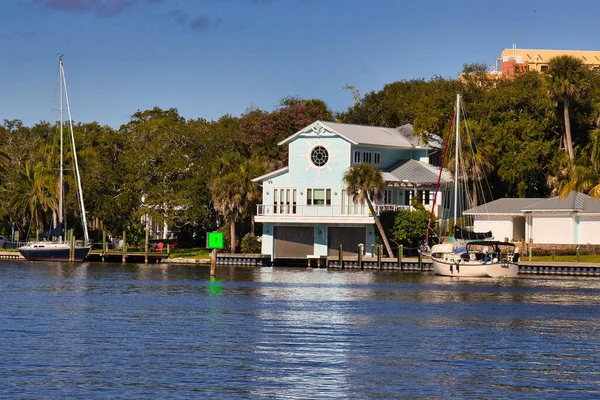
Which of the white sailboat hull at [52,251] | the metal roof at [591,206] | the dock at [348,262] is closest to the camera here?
the dock at [348,262]

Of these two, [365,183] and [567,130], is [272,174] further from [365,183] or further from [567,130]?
[567,130]

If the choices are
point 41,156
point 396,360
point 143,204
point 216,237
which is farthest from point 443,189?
point 396,360

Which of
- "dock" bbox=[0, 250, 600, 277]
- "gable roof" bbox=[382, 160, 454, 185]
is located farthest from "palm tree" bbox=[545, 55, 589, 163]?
"dock" bbox=[0, 250, 600, 277]

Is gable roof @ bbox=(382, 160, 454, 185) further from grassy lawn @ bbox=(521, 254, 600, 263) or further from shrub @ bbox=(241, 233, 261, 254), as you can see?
shrub @ bbox=(241, 233, 261, 254)

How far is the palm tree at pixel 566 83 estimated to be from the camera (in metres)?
90.0

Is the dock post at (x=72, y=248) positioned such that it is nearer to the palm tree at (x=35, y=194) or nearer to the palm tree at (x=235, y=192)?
the palm tree at (x=35, y=194)

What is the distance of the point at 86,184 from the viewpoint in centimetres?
10156

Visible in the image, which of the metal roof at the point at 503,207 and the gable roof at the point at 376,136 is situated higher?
the gable roof at the point at 376,136

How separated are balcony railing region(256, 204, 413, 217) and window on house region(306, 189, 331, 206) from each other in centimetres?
59

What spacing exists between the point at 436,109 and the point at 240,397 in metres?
68.6

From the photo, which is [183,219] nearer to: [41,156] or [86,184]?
[86,184]

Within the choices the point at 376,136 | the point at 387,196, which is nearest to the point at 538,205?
the point at 387,196

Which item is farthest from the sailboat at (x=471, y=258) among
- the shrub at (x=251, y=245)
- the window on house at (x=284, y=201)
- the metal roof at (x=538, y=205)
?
the shrub at (x=251, y=245)

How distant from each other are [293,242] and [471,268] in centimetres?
2089
